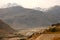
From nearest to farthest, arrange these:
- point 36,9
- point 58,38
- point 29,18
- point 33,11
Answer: point 58,38 → point 29,18 → point 33,11 → point 36,9

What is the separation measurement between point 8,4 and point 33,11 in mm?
19499

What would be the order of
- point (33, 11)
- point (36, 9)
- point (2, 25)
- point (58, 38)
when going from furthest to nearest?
point (36, 9) → point (33, 11) → point (2, 25) → point (58, 38)

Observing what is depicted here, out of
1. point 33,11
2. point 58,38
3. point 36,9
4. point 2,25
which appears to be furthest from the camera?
point 36,9

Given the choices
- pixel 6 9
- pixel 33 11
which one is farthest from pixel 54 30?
pixel 6 9

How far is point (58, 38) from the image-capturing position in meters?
13.1

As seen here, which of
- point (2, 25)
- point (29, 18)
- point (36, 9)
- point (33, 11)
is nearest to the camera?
point (2, 25)

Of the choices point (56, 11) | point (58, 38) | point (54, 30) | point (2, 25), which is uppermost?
point (56, 11)

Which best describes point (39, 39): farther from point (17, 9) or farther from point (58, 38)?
point (17, 9)

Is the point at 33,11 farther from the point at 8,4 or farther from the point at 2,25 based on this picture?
the point at 2,25

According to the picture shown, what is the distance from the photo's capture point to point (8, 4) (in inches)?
4948

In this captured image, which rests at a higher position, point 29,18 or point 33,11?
point 33,11

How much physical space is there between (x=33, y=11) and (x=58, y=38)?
10226 cm

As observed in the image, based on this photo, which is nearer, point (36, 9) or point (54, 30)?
point (54, 30)

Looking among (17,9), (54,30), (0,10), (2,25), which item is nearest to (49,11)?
(17,9)
